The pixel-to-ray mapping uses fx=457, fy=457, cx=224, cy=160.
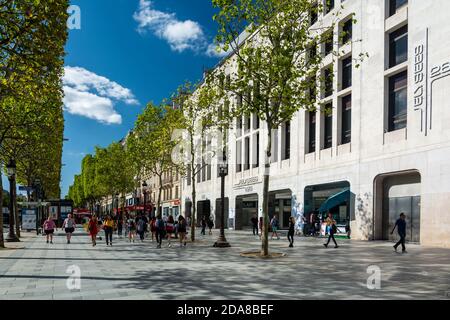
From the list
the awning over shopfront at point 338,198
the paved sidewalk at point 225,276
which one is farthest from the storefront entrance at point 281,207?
the paved sidewalk at point 225,276

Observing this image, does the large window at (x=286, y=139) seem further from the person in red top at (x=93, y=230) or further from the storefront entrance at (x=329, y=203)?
the person in red top at (x=93, y=230)

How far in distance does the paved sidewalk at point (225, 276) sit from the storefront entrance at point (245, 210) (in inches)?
1083

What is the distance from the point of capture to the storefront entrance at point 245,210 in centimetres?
4566

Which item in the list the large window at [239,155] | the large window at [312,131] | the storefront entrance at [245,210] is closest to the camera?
the large window at [312,131]

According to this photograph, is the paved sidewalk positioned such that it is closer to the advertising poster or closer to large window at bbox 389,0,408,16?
large window at bbox 389,0,408,16

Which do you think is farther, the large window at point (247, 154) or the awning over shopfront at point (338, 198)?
the large window at point (247, 154)

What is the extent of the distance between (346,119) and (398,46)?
587cm

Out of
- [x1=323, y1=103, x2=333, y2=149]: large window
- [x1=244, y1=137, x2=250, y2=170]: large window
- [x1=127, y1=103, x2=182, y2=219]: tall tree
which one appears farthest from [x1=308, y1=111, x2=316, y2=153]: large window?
[x1=244, y1=137, x2=250, y2=170]: large window

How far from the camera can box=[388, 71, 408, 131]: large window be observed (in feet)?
80.7

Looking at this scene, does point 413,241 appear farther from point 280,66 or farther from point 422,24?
point 280,66

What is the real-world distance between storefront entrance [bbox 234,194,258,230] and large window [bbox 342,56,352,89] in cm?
1761
